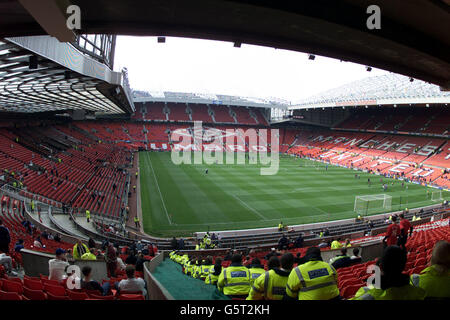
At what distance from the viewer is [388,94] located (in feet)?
158

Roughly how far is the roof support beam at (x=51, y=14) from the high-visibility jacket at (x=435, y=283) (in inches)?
201

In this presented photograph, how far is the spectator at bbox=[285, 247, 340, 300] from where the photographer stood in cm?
309

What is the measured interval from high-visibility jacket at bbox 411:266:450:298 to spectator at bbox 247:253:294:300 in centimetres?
137

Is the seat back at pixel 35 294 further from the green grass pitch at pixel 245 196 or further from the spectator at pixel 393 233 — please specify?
the green grass pitch at pixel 245 196

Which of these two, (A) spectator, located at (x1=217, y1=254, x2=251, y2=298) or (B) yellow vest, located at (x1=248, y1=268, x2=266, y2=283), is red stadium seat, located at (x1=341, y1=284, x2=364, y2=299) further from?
(A) spectator, located at (x1=217, y1=254, x2=251, y2=298)

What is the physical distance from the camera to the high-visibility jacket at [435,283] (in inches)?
107

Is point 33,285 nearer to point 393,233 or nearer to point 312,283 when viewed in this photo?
point 312,283

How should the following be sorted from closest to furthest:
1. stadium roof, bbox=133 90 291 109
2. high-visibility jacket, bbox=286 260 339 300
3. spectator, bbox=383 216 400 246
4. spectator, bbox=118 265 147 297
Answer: high-visibility jacket, bbox=286 260 339 300 < spectator, bbox=118 265 147 297 < spectator, bbox=383 216 400 246 < stadium roof, bbox=133 90 291 109

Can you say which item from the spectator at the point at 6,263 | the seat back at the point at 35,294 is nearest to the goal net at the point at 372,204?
the spectator at the point at 6,263

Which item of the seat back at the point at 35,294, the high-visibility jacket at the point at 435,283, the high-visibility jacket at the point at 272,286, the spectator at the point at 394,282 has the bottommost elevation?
the seat back at the point at 35,294

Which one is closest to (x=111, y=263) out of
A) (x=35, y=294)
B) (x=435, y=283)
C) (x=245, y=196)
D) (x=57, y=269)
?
(x=57, y=269)
